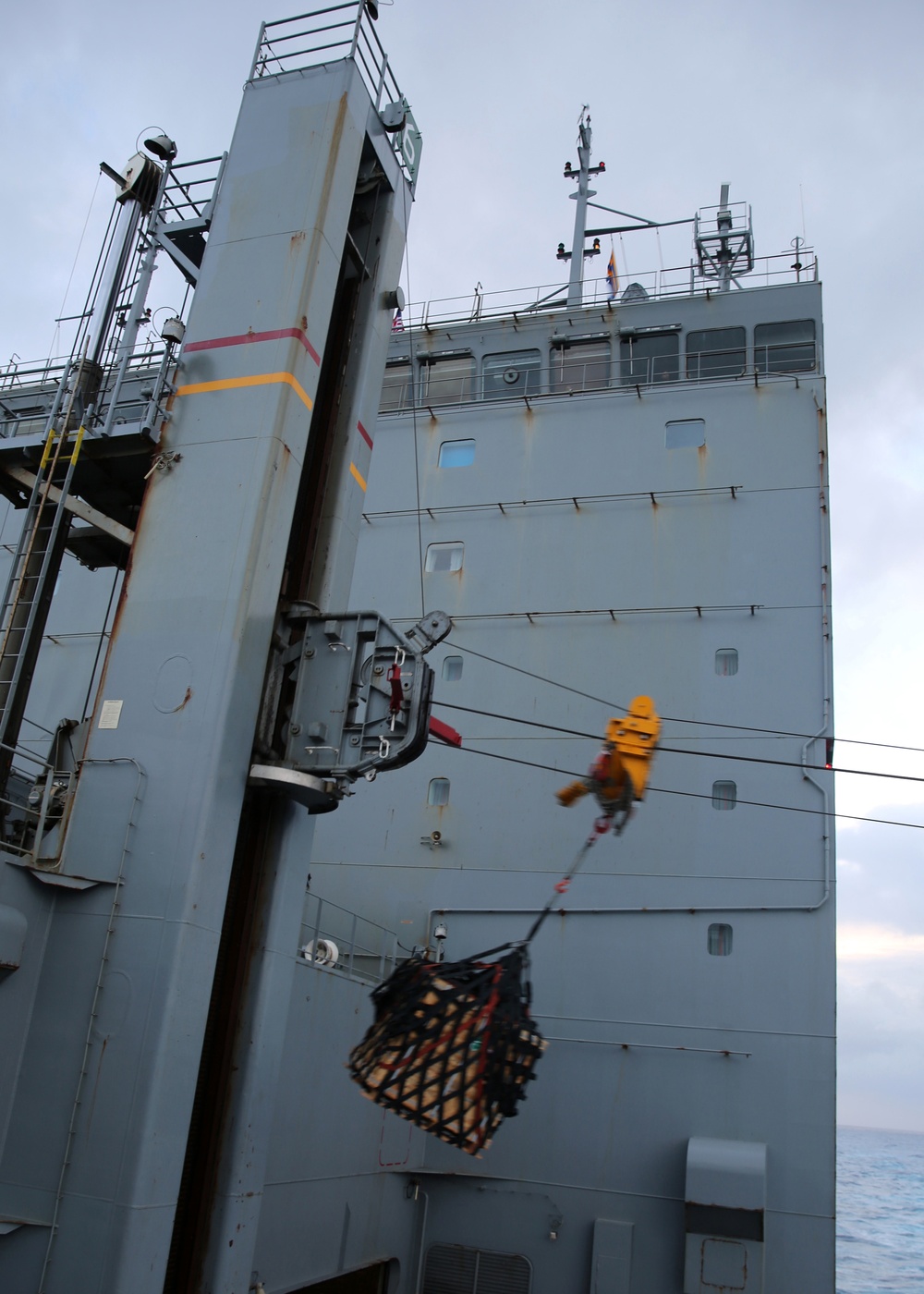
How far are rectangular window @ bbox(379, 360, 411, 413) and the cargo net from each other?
42.9 ft

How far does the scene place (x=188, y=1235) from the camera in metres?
7.00

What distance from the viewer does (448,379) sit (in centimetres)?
1700

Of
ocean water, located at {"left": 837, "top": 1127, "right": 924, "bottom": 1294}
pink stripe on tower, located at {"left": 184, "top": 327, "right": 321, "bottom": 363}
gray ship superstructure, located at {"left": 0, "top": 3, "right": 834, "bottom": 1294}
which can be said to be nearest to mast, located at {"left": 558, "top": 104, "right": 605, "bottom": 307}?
gray ship superstructure, located at {"left": 0, "top": 3, "right": 834, "bottom": 1294}

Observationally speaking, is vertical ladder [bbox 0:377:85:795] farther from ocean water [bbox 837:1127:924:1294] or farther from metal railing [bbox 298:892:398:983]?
ocean water [bbox 837:1127:924:1294]

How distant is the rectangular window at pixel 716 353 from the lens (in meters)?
15.5

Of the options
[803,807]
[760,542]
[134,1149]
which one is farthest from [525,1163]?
[760,542]

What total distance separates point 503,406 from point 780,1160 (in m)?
10.9

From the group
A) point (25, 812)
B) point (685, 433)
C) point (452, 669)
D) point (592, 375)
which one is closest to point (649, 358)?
point (592, 375)

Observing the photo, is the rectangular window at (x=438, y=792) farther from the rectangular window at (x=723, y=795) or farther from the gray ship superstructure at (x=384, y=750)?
the rectangular window at (x=723, y=795)

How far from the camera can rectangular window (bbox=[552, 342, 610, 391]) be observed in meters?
16.1

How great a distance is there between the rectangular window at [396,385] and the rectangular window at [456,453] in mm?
1619

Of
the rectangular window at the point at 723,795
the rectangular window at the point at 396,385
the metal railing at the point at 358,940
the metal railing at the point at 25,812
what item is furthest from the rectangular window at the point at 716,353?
the metal railing at the point at 25,812

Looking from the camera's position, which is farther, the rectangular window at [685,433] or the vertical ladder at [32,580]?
the rectangular window at [685,433]

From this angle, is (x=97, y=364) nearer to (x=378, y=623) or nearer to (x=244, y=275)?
(x=244, y=275)
